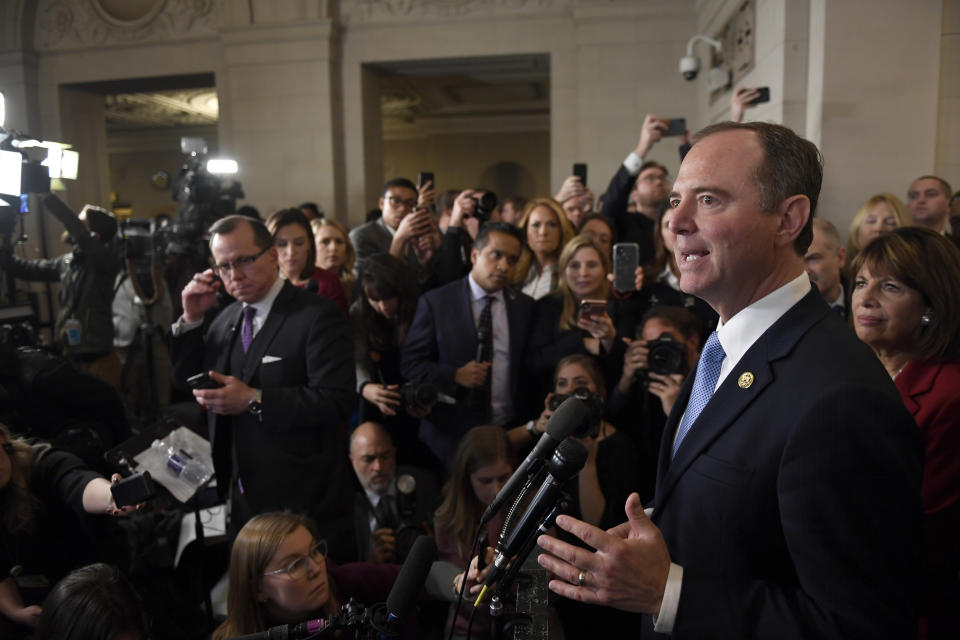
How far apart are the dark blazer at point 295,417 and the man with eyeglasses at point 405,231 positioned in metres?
1.09

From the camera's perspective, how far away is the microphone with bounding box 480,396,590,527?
1.08 meters

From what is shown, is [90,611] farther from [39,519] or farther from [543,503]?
[543,503]

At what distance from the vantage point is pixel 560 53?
26.6 feet

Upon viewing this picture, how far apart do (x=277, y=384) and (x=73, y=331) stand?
308cm

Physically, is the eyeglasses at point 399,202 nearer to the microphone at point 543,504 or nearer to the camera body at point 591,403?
the camera body at point 591,403

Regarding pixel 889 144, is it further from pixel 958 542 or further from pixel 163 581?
pixel 163 581

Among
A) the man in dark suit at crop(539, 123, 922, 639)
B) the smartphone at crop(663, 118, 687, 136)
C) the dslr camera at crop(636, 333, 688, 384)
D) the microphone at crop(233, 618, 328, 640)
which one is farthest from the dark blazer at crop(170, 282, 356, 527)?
the smartphone at crop(663, 118, 687, 136)

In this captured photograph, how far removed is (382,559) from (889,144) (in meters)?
3.76

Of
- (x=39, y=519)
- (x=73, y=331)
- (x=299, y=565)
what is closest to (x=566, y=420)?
(x=299, y=565)

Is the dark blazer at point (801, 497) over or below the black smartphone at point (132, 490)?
over

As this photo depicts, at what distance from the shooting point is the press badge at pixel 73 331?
15.0ft

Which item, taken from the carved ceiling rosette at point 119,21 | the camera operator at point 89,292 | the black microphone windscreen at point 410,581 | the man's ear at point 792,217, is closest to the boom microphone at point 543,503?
the black microphone windscreen at point 410,581

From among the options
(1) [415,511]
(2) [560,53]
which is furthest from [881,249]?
(2) [560,53]

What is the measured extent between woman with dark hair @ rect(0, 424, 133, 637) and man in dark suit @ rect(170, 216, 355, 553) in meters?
0.43
